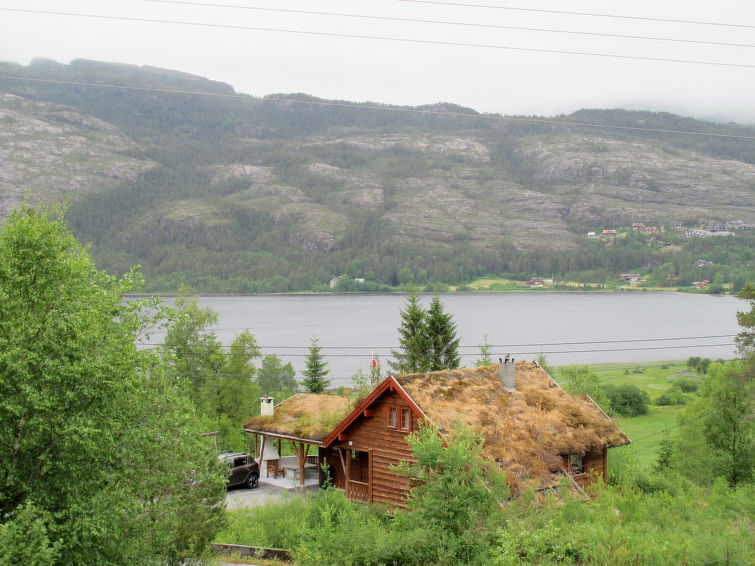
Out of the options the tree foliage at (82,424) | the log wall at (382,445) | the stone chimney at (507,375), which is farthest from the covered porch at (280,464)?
the tree foliage at (82,424)

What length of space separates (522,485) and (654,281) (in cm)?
17606

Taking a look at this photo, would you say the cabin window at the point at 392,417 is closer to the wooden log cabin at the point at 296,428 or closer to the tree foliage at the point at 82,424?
the wooden log cabin at the point at 296,428

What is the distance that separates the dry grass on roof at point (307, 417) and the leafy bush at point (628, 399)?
47.0 metres

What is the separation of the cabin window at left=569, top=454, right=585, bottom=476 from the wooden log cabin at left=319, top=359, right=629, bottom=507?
0.13 ft

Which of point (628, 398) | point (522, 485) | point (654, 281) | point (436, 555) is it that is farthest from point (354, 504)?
point (654, 281)

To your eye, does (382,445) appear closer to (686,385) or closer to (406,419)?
(406,419)

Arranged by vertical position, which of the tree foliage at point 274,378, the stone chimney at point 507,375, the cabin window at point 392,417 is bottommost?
the tree foliage at point 274,378

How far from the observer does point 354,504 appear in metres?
24.0

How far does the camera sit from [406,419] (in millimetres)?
25688

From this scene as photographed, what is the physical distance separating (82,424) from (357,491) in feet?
55.8

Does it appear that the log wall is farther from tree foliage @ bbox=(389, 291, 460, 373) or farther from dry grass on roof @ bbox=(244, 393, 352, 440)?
tree foliage @ bbox=(389, 291, 460, 373)

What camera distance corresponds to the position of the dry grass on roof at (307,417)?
3030 centimetres

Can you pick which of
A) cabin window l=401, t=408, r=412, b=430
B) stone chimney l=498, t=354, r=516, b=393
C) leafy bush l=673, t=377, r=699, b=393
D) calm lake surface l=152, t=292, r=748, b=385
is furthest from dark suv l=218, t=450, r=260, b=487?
leafy bush l=673, t=377, r=699, b=393

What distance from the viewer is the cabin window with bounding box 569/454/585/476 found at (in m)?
26.6
